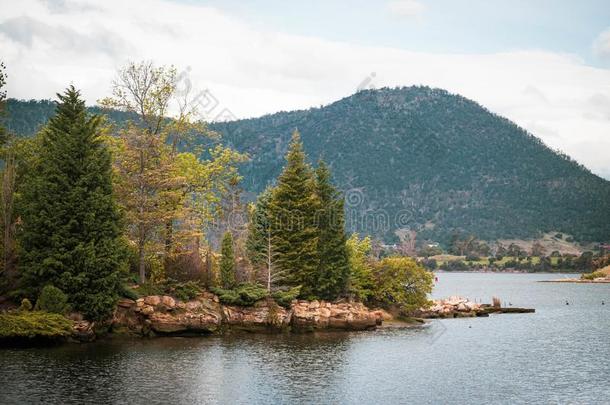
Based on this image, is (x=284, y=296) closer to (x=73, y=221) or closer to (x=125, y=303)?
(x=125, y=303)

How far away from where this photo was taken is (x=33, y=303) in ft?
172

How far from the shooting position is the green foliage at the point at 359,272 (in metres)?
76.8

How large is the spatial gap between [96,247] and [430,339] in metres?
32.7

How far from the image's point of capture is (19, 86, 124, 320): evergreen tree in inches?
2062

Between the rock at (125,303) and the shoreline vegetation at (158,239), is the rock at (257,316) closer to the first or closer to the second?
the shoreline vegetation at (158,239)

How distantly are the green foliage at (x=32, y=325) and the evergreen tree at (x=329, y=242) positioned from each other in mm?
29822

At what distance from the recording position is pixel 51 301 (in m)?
50.5

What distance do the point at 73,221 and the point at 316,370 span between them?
Answer: 2310 centimetres

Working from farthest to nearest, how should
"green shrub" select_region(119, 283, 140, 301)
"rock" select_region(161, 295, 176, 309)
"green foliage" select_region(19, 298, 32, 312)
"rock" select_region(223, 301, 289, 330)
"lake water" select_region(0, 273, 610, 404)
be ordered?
1. "rock" select_region(223, 301, 289, 330)
2. "rock" select_region(161, 295, 176, 309)
3. "green shrub" select_region(119, 283, 140, 301)
4. "green foliage" select_region(19, 298, 32, 312)
5. "lake water" select_region(0, 273, 610, 404)

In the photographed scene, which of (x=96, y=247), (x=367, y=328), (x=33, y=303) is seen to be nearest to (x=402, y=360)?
(x=367, y=328)

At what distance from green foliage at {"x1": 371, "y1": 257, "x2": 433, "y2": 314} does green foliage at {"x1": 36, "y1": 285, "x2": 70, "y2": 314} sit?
39578mm

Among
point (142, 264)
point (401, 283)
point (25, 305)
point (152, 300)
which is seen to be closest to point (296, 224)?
point (401, 283)

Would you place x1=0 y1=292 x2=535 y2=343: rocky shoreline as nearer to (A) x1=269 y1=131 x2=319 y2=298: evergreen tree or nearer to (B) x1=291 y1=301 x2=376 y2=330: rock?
(B) x1=291 y1=301 x2=376 y2=330: rock

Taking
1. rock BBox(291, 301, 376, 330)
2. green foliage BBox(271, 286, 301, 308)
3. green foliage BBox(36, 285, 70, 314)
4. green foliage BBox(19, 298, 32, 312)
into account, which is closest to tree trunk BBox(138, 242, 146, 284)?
green foliage BBox(36, 285, 70, 314)
